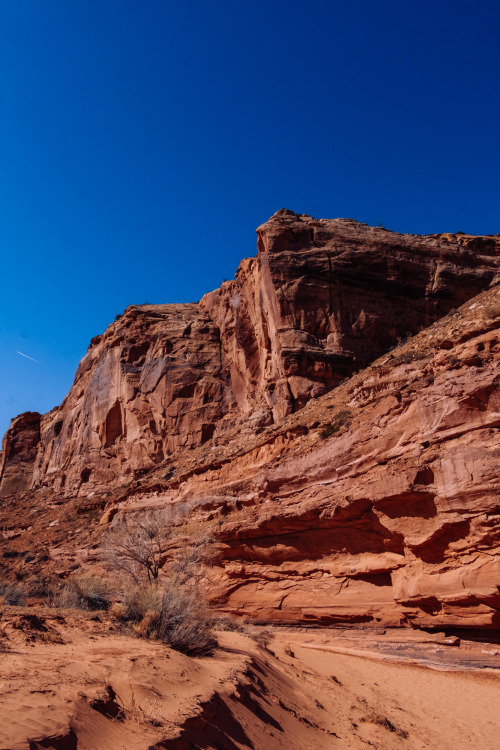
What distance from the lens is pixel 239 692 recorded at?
23.8 ft

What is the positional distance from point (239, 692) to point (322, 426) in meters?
11.3

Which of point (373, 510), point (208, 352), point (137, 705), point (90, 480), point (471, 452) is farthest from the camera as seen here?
point (90, 480)

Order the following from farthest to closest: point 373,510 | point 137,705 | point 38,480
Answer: point 38,480
point 373,510
point 137,705

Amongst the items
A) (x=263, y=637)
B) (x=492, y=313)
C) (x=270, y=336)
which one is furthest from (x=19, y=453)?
(x=492, y=313)

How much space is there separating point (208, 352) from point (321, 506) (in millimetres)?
23482

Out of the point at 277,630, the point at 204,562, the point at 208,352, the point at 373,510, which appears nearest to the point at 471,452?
the point at 373,510

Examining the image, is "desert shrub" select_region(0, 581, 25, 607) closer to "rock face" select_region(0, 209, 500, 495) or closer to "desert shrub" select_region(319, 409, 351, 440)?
"desert shrub" select_region(319, 409, 351, 440)

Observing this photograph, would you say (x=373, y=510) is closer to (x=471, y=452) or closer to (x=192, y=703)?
(x=471, y=452)

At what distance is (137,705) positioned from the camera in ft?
18.2

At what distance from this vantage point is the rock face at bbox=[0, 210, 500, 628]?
1235cm

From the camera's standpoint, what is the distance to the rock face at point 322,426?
486 inches

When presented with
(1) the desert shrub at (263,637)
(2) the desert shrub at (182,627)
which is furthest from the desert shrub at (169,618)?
(1) the desert shrub at (263,637)

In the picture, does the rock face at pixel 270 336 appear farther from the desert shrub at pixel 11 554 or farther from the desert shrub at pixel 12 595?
the desert shrub at pixel 12 595

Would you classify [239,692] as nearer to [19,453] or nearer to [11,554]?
[11,554]
